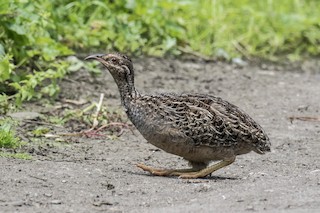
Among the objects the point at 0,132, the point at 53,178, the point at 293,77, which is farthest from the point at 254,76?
the point at 53,178

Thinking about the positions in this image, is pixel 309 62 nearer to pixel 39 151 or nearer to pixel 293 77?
pixel 293 77

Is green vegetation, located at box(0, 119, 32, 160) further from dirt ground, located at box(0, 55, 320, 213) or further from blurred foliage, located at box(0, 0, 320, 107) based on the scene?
blurred foliage, located at box(0, 0, 320, 107)

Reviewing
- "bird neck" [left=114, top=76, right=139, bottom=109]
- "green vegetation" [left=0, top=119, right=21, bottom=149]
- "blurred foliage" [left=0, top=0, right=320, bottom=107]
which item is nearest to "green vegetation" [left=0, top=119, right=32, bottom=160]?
"green vegetation" [left=0, top=119, right=21, bottom=149]

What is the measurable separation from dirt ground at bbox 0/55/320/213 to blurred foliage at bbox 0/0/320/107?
1.29 ft

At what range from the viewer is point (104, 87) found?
11016mm

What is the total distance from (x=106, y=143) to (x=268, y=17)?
611cm

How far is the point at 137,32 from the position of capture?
1218 cm

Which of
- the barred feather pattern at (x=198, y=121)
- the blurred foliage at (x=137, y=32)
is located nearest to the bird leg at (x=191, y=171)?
the barred feather pattern at (x=198, y=121)

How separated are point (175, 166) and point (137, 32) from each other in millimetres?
4156

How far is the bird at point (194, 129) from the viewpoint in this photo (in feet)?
24.3

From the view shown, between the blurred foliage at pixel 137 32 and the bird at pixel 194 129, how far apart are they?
1.67 m

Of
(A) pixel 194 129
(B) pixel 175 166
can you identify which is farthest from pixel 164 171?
(B) pixel 175 166

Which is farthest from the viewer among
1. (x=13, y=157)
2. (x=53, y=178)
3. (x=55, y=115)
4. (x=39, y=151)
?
(x=55, y=115)

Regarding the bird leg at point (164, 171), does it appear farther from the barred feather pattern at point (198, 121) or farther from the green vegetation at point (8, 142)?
the green vegetation at point (8, 142)
